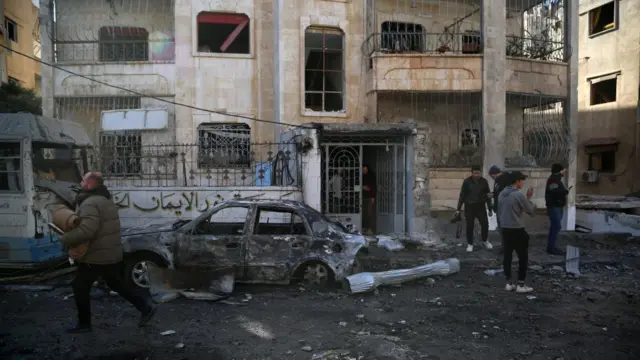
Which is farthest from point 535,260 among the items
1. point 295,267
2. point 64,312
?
point 64,312

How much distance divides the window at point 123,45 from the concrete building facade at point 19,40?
22.2 feet

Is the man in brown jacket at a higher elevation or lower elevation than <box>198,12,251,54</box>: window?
lower

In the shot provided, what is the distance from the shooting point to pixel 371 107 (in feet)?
43.2

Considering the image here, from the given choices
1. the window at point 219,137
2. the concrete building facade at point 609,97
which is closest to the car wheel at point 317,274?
the window at point 219,137

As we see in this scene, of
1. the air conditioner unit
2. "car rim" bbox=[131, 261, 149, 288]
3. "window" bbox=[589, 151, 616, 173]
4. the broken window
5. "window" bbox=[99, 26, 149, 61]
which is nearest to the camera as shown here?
"car rim" bbox=[131, 261, 149, 288]

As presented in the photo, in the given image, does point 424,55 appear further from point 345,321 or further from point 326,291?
point 345,321

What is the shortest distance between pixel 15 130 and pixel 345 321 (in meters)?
6.23

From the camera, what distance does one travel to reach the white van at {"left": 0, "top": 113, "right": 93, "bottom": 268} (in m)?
7.43

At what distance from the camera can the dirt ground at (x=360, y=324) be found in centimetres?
453

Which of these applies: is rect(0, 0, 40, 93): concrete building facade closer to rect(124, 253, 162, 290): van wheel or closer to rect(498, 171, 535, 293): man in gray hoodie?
rect(124, 253, 162, 290): van wheel

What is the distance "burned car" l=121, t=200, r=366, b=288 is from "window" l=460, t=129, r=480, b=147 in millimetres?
7993

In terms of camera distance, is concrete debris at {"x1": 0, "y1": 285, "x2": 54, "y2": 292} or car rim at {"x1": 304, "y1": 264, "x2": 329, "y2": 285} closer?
concrete debris at {"x1": 0, "y1": 285, "x2": 54, "y2": 292}

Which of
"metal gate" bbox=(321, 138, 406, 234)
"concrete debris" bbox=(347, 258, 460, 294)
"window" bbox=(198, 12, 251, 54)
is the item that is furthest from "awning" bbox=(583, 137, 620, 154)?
"concrete debris" bbox=(347, 258, 460, 294)

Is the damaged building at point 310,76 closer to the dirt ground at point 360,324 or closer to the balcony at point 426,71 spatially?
the balcony at point 426,71
